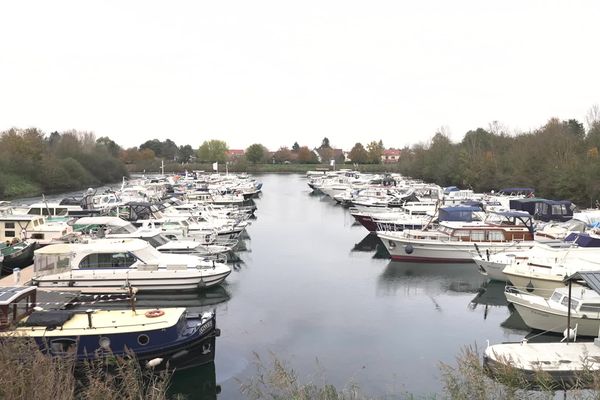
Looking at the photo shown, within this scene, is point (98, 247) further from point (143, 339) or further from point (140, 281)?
point (143, 339)

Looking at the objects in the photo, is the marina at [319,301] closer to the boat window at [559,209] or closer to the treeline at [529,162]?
the boat window at [559,209]

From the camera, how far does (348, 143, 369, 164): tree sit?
480ft

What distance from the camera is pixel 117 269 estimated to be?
66.3 feet

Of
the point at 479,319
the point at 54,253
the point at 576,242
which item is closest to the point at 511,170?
the point at 576,242

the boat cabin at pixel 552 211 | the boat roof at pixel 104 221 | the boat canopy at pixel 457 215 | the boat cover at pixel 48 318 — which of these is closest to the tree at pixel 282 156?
the boat cabin at pixel 552 211

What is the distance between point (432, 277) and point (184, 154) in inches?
5871

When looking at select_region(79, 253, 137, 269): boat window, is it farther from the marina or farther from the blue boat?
the blue boat

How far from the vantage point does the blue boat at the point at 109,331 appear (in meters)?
12.4

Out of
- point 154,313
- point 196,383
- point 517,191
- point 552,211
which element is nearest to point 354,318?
point 196,383

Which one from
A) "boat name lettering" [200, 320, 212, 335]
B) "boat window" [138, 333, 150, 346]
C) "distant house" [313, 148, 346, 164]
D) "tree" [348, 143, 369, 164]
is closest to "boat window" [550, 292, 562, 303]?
"boat name lettering" [200, 320, 212, 335]

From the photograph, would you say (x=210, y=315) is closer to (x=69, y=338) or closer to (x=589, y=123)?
(x=69, y=338)

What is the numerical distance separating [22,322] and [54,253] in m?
7.56

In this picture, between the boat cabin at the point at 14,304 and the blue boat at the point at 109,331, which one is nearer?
the blue boat at the point at 109,331

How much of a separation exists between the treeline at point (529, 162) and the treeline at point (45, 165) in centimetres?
5707
